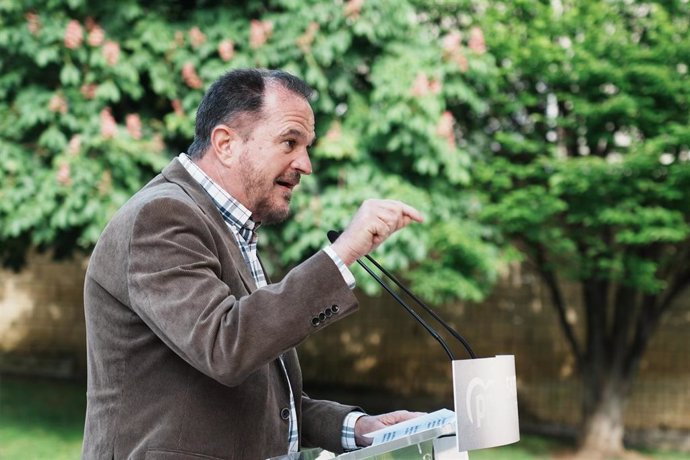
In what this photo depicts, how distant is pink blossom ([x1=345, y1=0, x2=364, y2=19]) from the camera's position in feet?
25.0

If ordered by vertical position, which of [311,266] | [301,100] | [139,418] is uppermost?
[301,100]

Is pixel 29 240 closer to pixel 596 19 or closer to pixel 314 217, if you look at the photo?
pixel 314 217

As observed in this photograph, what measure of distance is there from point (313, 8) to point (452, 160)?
1729 millimetres

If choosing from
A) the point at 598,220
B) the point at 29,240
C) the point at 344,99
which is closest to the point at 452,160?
→ the point at 344,99

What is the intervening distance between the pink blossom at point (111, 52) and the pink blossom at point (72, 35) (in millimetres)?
222

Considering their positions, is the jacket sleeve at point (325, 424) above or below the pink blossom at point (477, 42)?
below

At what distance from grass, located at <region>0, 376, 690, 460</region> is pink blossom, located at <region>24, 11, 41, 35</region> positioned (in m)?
4.10

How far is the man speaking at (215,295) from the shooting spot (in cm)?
186

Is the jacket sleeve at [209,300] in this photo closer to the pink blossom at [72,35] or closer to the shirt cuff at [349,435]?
the shirt cuff at [349,435]

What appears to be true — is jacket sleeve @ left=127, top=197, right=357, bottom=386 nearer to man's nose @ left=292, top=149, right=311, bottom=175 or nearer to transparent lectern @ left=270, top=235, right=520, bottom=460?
transparent lectern @ left=270, top=235, right=520, bottom=460

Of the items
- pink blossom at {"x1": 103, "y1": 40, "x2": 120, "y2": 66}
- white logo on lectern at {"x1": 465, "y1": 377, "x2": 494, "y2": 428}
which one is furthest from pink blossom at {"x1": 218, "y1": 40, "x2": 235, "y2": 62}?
white logo on lectern at {"x1": 465, "y1": 377, "x2": 494, "y2": 428}

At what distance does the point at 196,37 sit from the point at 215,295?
6348 mm

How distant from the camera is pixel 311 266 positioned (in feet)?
6.32

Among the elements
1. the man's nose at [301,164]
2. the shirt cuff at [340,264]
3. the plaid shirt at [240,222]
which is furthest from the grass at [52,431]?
the shirt cuff at [340,264]
